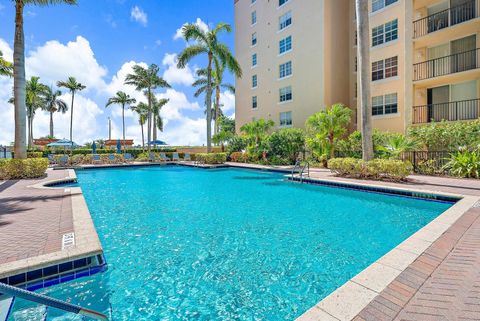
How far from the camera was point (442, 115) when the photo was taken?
58.7 feet

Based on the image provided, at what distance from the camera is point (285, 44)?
92.3ft

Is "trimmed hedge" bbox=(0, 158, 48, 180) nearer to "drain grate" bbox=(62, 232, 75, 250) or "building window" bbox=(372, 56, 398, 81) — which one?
"drain grate" bbox=(62, 232, 75, 250)

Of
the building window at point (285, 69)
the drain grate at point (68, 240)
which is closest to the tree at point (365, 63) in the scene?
the drain grate at point (68, 240)

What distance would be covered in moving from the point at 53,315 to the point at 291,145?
809 inches

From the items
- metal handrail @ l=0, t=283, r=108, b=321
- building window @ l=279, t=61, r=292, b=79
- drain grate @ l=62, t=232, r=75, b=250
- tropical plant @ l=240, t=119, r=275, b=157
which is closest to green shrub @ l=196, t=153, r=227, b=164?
tropical plant @ l=240, t=119, r=275, b=157

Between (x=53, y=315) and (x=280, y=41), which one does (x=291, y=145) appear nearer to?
(x=280, y=41)

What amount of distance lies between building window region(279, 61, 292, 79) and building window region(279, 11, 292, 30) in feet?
12.9

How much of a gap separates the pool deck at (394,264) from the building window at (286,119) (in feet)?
69.3

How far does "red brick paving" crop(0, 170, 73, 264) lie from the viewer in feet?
14.2

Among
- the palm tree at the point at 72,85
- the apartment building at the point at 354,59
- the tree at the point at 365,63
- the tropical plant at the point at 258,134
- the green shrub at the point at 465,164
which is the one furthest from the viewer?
the palm tree at the point at 72,85

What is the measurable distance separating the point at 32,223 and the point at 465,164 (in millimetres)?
16642

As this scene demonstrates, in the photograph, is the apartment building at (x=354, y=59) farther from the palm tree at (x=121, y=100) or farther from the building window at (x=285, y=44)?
the palm tree at (x=121, y=100)

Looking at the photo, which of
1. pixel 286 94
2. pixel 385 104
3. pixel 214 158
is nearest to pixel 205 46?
pixel 286 94

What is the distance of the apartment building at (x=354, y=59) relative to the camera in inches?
685
